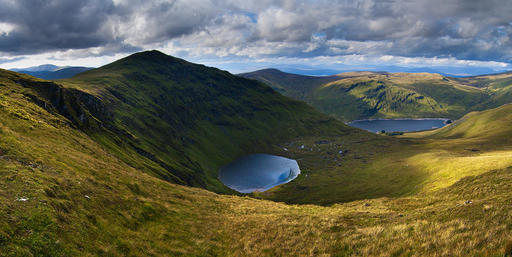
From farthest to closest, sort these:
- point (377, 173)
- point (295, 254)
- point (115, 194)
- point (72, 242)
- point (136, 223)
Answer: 1. point (377, 173)
2. point (115, 194)
3. point (136, 223)
4. point (295, 254)
5. point (72, 242)

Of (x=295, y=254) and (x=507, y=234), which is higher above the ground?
(x=507, y=234)

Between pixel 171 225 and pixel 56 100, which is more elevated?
pixel 56 100

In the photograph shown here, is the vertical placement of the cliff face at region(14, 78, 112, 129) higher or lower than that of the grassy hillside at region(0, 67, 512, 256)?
higher

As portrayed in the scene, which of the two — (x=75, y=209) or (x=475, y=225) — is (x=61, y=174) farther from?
(x=475, y=225)

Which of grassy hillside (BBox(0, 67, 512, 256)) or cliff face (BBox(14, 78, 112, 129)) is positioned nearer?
grassy hillside (BBox(0, 67, 512, 256))

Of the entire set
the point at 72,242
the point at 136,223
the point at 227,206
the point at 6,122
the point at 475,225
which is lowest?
the point at 227,206

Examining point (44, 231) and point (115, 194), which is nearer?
point (44, 231)

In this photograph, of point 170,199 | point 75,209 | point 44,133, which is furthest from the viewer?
point 44,133

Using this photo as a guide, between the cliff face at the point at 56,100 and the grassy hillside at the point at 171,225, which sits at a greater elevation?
the cliff face at the point at 56,100

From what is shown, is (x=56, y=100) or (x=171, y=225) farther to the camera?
(x=56, y=100)

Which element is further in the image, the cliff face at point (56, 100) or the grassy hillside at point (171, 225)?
the cliff face at point (56, 100)

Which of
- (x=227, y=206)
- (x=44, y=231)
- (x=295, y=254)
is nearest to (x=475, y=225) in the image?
(x=295, y=254)
